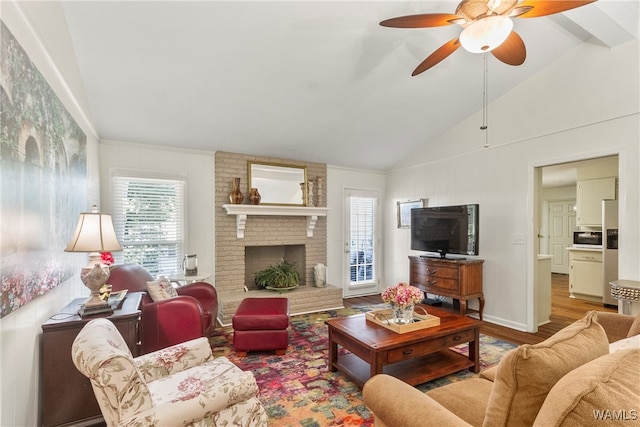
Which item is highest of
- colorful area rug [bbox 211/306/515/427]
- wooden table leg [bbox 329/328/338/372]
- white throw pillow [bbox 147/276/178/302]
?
white throw pillow [bbox 147/276/178/302]

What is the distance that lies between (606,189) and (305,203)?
193 inches

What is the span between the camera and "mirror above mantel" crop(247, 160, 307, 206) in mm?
4629

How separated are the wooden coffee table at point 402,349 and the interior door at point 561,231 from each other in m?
6.73

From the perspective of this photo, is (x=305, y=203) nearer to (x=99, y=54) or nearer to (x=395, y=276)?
(x=395, y=276)

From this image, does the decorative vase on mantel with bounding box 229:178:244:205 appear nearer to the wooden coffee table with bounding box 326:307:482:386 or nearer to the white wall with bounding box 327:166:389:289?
the white wall with bounding box 327:166:389:289

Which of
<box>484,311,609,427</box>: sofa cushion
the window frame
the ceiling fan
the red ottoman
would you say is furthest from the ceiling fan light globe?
the window frame

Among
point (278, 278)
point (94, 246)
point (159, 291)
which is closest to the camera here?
point (94, 246)

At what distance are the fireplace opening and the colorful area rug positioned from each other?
1243 mm

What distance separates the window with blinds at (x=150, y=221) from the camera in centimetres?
379

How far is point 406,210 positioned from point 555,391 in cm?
462

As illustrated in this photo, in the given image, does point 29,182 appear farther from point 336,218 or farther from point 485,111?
point 485,111

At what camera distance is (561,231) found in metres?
7.62

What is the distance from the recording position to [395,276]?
5531 mm

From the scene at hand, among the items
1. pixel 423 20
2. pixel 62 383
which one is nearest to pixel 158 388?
pixel 62 383
